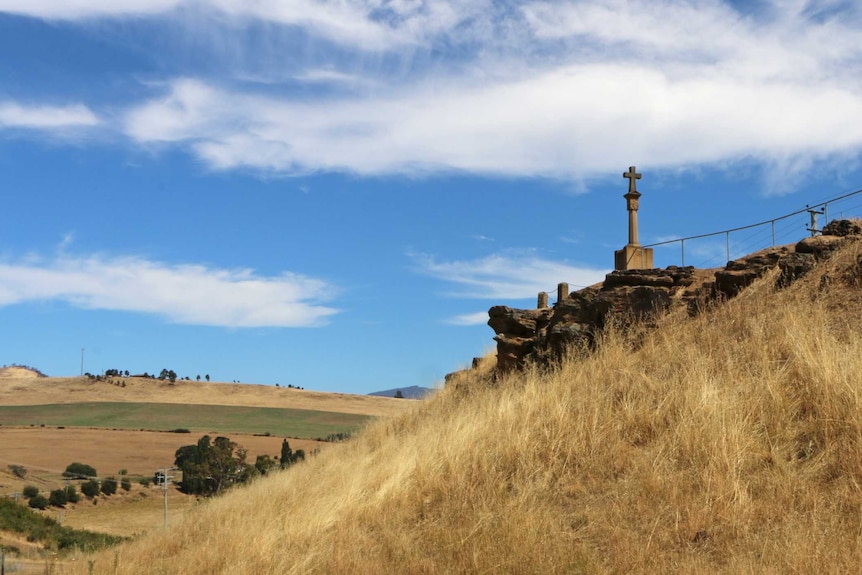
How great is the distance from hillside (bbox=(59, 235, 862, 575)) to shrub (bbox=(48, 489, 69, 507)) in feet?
143

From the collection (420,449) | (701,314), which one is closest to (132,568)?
(420,449)

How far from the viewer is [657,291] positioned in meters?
14.7

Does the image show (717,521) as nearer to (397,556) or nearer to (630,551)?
(630,551)

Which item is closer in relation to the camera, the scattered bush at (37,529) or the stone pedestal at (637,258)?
the stone pedestal at (637,258)

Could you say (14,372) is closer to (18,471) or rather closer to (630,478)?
(18,471)

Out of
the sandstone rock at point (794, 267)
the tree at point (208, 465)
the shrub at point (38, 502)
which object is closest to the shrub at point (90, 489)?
the shrub at point (38, 502)

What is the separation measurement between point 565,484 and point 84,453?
72.9 m

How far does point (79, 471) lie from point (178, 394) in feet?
151

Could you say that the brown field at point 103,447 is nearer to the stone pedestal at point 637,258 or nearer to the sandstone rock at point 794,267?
the stone pedestal at point 637,258

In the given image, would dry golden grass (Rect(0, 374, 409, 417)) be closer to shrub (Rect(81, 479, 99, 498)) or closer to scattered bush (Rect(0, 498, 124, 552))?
shrub (Rect(81, 479, 99, 498))

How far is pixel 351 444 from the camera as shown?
664 inches

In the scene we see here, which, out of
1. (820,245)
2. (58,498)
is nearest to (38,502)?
(58,498)

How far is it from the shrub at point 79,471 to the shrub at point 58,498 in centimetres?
1001

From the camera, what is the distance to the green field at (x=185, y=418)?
8862 cm
